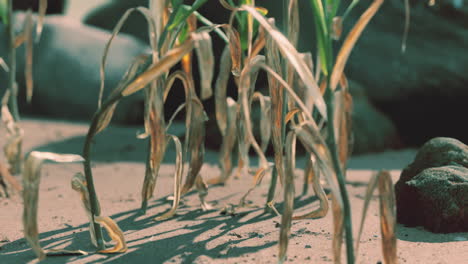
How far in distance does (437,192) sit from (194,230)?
2.38 ft

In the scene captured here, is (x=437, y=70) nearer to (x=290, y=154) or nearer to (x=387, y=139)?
(x=387, y=139)

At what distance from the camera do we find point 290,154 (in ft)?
3.99

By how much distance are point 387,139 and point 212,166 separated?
53.9 inches

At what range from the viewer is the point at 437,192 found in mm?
1663

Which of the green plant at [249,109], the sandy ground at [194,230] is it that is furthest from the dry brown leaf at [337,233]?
the sandy ground at [194,230]

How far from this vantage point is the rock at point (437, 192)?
5.44ft

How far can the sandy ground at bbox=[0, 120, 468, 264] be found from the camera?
56.1 inches

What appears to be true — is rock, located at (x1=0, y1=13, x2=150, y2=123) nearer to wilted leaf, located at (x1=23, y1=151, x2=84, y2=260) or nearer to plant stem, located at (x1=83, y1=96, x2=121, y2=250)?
plant stem, located at (x1=83, y1=96, x2=121, y2=250)

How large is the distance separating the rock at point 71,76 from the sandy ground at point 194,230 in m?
2.25

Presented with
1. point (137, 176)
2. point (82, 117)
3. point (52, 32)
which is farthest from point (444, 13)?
point (52, 32)

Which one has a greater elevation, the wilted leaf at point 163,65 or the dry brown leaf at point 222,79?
the wilted leaf at point 163,65

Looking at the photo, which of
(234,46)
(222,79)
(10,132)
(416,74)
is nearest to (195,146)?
(222,79)

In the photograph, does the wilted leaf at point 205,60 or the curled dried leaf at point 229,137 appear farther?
the curled dried leaf at point 229,137

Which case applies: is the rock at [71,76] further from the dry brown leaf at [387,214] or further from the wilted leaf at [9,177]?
the dry brown leaf at [387,214]
